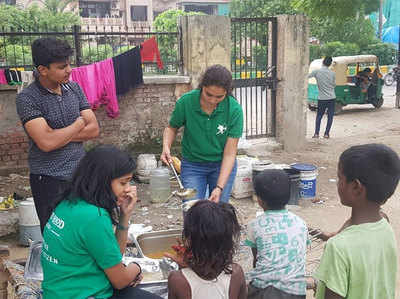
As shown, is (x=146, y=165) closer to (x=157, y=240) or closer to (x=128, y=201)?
(x=157, y=240)

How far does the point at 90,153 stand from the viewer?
216 centimetres

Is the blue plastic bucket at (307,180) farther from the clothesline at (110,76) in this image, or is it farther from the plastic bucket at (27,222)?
the plastic bucket at (27,222)

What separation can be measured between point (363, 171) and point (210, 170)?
1767 mm

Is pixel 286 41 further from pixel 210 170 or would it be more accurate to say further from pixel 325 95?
pixel 210 170

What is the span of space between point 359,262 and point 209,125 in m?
1.82

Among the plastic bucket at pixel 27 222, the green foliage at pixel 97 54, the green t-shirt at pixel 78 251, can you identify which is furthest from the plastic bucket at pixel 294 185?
the green t-shirt at pixel 78 251

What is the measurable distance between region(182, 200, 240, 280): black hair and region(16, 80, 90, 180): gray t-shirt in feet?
3.86

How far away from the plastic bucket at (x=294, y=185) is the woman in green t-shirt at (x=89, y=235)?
3952mm

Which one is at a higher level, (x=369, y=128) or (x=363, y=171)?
(x=363, y=171)

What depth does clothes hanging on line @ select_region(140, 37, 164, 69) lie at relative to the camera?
6.93 meters

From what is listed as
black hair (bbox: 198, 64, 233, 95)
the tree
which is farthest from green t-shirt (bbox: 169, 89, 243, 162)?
the tree

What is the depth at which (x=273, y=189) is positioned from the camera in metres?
2.53

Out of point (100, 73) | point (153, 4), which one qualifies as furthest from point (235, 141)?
point (153, 4)

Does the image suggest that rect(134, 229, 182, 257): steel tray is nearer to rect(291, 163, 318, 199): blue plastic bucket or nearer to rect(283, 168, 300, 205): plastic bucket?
rect(283, 168, 300, 205): plastic bucket
